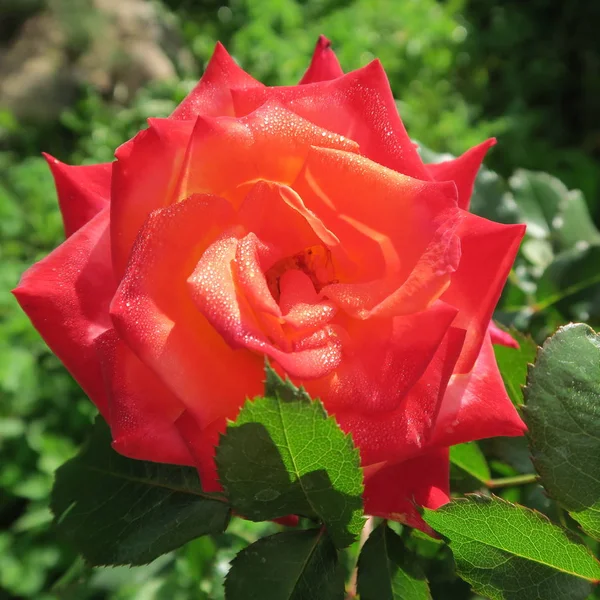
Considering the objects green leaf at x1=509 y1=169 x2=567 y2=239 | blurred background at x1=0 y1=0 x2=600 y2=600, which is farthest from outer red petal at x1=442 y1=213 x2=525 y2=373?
green leaf at x1=509 y1=169 x2=567 y2=239

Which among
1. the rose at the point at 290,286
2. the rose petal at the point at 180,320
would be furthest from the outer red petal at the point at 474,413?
the rose petal at the point at 180,320

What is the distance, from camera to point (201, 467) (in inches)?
15.0

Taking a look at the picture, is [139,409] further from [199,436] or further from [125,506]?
[125,506]

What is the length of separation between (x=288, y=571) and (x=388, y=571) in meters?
0.07

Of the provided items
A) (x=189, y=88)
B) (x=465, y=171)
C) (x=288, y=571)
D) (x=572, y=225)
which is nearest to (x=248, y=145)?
(x=465, y=171)

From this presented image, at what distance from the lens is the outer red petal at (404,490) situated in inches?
15.8

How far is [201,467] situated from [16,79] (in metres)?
1.94

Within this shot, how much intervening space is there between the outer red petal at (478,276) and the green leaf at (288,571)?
5.5 inches

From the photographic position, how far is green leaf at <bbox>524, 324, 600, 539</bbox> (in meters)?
0.41

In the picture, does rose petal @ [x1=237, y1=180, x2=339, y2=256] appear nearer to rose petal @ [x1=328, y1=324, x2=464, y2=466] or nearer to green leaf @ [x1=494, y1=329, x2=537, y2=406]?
rose petal @ [x1=328, y1=324, x2=464, y2=466]

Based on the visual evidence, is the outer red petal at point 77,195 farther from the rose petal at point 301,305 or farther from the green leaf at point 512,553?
the green leaf at point 512,553

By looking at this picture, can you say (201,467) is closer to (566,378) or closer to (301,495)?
(301,495)

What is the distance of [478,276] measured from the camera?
41 cm

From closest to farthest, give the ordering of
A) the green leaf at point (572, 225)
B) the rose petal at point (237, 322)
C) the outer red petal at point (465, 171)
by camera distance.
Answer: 1. the rose petal at point (237, 322)
2. the outer red petal at point (465, 171)
3. the green leaf at point (572, 225)
